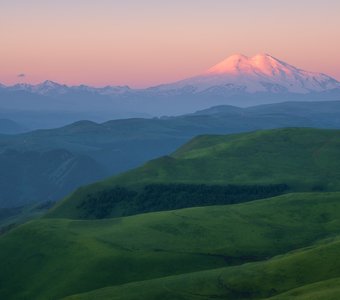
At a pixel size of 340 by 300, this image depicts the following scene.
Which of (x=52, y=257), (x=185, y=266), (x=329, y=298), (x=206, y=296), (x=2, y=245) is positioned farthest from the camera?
(x=2, y=245)

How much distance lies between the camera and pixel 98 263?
534 feet

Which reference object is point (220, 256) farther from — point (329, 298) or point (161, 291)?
point (329, 298)

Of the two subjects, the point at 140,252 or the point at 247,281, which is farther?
the point at 140,252

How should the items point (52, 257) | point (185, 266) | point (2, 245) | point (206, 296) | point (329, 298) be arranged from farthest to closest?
1. point (2, 245)
2. point (52, 257)
3. point (185, 266)
4. point (206, 296)
5. point (329, 298)

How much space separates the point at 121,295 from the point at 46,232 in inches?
2804

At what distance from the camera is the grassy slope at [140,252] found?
504ft

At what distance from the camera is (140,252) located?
170 m

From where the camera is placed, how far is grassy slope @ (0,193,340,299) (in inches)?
6053

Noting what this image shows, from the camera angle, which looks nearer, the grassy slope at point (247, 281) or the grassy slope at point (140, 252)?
the grassy slope at point (247, 281)

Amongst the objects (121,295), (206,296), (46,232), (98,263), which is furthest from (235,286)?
(46,232)

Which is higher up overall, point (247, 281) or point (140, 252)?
point (247, 281)

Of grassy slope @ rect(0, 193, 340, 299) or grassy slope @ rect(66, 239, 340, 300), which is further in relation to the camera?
grassy slope @ rect(0, 193, 340, 299)

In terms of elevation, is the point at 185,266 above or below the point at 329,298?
below

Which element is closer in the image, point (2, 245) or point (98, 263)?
point (98, 263)
